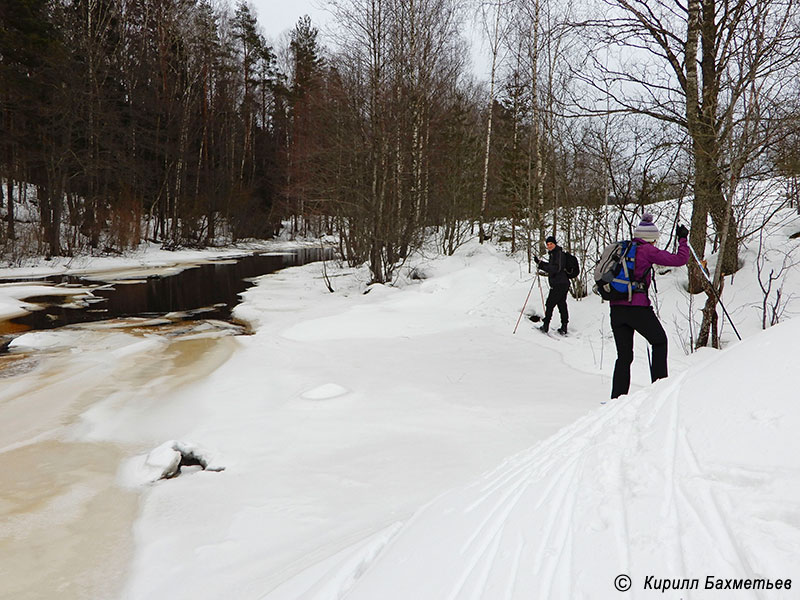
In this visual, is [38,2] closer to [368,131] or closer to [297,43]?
[368,131]

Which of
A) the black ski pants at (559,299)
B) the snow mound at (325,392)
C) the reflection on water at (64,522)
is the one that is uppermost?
the black ski pants at (559,299)

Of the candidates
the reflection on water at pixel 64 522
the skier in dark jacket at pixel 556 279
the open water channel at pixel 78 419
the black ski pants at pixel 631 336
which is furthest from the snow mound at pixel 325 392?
the skier in dark jacket at pixel 556 279

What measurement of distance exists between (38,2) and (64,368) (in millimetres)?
21724

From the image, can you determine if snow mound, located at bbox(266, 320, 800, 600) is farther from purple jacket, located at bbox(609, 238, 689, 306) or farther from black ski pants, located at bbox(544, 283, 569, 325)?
black ski pants, located at bbox(544, 283, 569, 325)

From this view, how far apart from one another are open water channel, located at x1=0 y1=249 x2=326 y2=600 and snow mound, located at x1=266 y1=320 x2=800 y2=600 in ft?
5.37

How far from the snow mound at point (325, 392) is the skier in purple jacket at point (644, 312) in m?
2.85

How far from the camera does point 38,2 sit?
20.2 meters

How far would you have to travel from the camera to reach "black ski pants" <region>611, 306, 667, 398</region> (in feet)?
14.2

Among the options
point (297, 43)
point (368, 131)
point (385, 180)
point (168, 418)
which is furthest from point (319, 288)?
point (297, 43)

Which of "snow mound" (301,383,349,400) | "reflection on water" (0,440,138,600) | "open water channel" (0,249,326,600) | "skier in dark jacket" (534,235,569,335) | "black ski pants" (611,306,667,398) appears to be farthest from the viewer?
"skier in dark jacket" (534,235,569,335)

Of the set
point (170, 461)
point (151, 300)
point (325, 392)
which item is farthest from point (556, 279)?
point (151, 300)

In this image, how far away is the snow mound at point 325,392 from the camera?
525 cm

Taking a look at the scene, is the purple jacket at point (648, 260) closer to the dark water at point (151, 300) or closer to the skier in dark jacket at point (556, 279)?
the skier in dark jacket at point (556, 279)

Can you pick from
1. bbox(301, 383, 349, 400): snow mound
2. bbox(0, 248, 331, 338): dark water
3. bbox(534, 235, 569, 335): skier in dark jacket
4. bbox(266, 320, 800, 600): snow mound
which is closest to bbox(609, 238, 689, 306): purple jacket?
bbox(266, 320, 800, 600): snow mound
